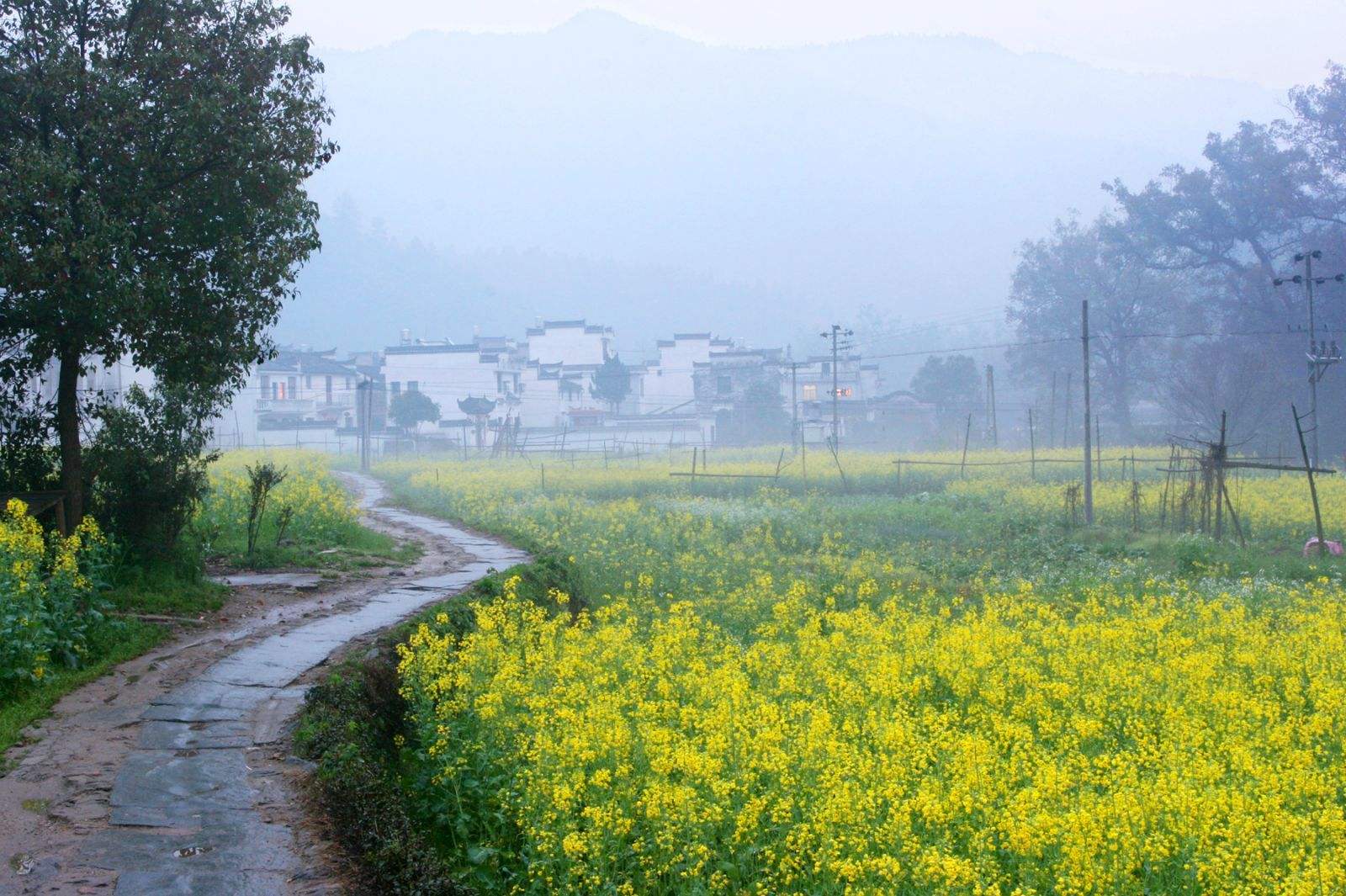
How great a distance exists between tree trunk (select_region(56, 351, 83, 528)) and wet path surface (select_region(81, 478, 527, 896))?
101 inches

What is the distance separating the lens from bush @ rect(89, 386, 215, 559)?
11.1 m

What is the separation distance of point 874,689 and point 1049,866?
2.59 m

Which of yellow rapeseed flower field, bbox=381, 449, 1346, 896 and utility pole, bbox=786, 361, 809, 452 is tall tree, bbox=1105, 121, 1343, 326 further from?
yellow rapeseed flower field, bbox=381, 449, 1346, 896

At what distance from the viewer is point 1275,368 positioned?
45062mm

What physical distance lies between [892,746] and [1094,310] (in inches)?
2340

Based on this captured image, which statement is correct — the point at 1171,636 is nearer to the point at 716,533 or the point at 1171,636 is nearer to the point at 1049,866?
the point at 1049,866

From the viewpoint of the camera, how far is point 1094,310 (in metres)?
61.1

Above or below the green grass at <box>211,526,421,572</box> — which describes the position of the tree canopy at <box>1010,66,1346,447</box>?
above

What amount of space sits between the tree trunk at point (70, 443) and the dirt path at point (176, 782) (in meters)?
2.07

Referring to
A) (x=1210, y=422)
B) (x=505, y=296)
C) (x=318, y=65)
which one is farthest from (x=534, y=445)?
(x=505, y=296)

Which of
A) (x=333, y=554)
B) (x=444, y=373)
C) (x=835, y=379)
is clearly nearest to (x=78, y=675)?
(x=333, y=554)

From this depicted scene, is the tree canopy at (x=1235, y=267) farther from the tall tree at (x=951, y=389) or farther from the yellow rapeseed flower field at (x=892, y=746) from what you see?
the yellow rapeseed flower field at (x=892, y=746)

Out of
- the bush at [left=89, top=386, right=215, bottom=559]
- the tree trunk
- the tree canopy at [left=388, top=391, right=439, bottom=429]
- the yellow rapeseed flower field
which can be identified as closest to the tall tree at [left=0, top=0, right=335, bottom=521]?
the tree trunk

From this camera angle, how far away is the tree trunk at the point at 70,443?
412 inches
